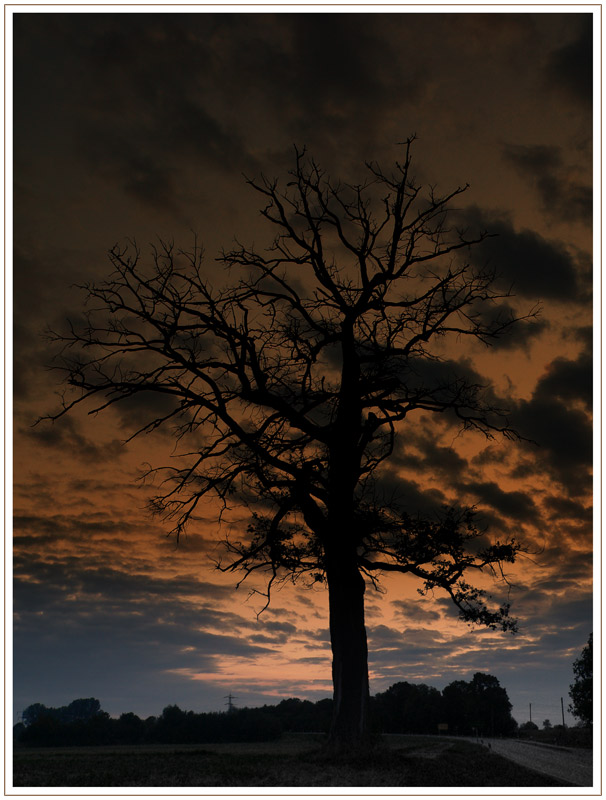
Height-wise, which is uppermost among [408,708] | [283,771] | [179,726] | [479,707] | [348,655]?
[348,655]

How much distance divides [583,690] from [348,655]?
91892mm

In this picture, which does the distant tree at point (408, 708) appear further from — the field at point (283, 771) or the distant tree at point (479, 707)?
the field at point (283, 771)

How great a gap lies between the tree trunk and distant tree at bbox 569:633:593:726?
85.3 m

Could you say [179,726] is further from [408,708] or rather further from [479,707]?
[479,707]

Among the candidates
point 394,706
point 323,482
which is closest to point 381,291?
point 323,482

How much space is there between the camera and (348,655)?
1891 cm

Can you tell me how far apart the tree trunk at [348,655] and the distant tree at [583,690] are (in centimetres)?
8531

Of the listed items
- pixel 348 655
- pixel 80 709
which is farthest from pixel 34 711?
pixel 348 655

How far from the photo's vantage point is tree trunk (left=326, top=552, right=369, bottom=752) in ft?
59.4

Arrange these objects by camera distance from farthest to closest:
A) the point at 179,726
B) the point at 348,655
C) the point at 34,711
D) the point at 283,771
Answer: the point at 34,711 < the point at 179,726 < the point at 348,655 < the point at 283,771

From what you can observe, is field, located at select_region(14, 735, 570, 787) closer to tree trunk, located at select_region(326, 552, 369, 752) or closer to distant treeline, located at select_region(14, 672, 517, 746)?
tree trunk, located at select_region(326, 552, 369, 752)

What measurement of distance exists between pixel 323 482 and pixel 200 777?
28.5 ft

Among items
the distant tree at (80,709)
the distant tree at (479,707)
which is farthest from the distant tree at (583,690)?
the distant tree at (80,709)

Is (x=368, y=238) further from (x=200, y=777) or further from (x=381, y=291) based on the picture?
(x=200, y=777)
